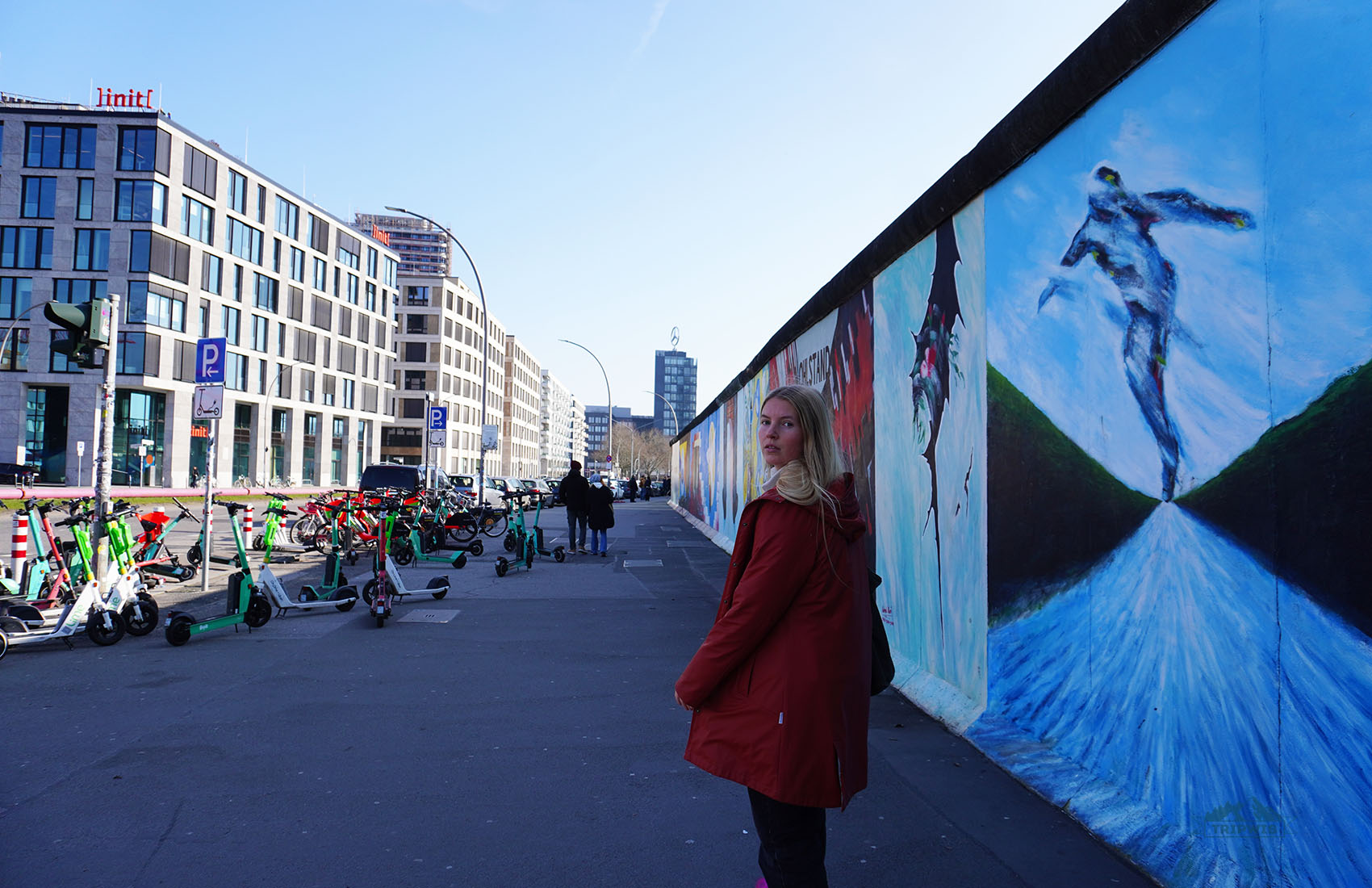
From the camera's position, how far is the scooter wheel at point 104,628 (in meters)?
7.58

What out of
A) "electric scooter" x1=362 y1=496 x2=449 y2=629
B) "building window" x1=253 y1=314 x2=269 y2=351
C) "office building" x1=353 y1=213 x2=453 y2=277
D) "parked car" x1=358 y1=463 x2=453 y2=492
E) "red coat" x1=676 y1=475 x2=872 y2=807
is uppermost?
"office building" x1=353 y1=213 x2=453 y2=277

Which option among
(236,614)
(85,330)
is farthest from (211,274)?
(236,614)

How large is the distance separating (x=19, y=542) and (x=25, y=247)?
52571mm

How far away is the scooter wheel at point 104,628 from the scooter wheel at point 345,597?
2.27m

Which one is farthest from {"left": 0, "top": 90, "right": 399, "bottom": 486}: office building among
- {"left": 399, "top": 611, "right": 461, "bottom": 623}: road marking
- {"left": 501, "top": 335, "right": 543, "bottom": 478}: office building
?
{"left": 501, "top": 335, "right": 543, "bottom": 478}: office building

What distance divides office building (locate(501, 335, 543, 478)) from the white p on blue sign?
10689 centimetres

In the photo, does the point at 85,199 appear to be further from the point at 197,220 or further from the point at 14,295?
the point at 14,295

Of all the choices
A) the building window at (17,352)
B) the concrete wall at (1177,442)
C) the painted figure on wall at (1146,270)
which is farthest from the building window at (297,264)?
the painted figure on wall at (1146,270)

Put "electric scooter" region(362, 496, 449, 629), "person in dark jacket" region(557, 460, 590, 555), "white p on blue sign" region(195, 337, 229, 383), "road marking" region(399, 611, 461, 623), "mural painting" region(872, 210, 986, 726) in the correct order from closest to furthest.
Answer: "mural painting" region(872, 210, 986, 726) < "electric scooter" region(362, 496, 449, 629) < "road marking" region(399, 611, 461, 623) < "white p on blue sign" region(195, 337, 229, 383) < "person in dark jacket" region(557, 460, 590, 555)

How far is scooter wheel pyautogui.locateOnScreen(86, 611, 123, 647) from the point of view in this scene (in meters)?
7.58

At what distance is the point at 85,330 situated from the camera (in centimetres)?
977

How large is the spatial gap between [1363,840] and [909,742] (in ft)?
8.96

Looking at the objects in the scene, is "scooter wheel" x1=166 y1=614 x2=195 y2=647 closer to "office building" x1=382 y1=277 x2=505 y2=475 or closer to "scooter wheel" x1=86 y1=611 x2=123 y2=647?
"scooter wheel" x1=86 y1=611 x2=123 y2=647

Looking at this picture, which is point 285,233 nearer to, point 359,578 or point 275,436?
point 275,436
